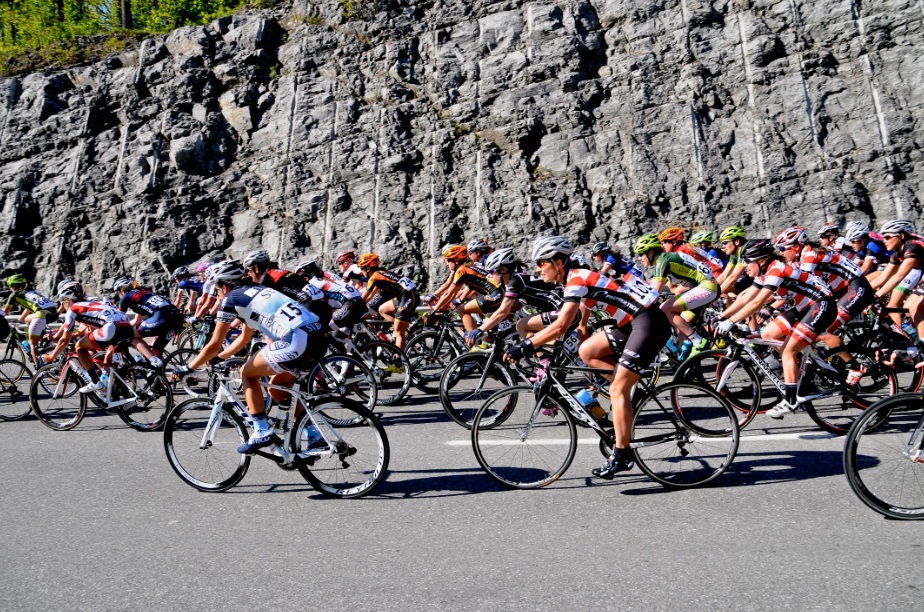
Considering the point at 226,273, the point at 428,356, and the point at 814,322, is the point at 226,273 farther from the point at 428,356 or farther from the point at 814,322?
the point at 814,322

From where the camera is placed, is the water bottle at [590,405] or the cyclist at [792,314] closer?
the water bottle at [590,405]

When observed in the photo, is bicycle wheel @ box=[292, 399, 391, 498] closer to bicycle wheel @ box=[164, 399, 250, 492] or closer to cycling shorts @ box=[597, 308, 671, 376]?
bicycle wheel @ box=[164, 399, 250, 492]

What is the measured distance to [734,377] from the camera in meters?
7.23

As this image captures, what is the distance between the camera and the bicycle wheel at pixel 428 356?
9930 mm

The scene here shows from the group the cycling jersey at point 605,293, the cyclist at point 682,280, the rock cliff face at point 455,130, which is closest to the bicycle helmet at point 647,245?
the cyclist at point 682,280

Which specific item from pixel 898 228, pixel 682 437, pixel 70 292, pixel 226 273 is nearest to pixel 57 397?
pixel 70 292

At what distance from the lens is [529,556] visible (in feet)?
14.9

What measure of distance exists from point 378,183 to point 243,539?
15838 mm

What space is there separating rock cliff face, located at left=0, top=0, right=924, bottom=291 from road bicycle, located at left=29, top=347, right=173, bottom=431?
1074 cm

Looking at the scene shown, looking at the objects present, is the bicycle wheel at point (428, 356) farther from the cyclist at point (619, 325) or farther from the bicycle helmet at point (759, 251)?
the bicycle helmet at point (759, 251)

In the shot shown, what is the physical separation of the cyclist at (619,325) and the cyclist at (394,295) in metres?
4.49

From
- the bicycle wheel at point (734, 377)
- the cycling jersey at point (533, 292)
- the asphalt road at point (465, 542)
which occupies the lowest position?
the asphalt road at point (465, 542)

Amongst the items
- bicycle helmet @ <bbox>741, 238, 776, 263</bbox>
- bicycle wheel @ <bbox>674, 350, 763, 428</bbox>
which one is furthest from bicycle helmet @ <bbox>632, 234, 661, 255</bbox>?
bicycle wheel @ <bbox>674, 350, 763, 428</bbox>

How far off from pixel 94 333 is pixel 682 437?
766 centimetres
